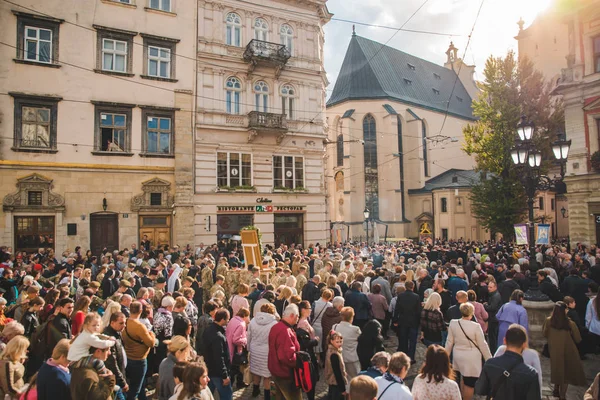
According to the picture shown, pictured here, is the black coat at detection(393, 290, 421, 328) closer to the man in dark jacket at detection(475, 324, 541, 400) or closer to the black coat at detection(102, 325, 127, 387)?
the man in dark jacket at detection(475, 324, 541, 400)

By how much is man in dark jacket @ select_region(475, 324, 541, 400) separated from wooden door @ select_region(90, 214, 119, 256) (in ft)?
69.8

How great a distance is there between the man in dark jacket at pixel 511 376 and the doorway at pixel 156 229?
20.8 metres

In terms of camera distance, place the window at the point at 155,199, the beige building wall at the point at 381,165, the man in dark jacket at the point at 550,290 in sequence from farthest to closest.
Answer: the beige building wall at the point at 381,165 → the window at the point at 155,199 → the man in dark jacket at the point at 550,290

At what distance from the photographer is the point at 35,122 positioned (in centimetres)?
2108

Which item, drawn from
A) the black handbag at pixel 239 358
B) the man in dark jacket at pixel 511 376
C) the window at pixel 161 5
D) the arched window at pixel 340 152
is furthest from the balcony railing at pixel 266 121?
the arched window at pixel 340 152

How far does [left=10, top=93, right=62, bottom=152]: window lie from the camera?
2067 centimetres

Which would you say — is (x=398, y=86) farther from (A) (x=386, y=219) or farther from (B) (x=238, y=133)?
(B) (x=238, y=133)

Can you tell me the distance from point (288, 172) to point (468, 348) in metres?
21.8

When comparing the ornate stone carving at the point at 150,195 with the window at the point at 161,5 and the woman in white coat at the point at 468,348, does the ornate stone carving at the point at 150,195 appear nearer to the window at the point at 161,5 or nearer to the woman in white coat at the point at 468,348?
the window at the point at 161,5

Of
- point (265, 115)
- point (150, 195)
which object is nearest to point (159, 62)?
point (265, 115)

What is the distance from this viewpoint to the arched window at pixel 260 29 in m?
26.9

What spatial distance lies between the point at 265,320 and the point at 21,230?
1895 cm

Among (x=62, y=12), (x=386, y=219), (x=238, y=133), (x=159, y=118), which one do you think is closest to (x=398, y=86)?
(x=386, y=219)

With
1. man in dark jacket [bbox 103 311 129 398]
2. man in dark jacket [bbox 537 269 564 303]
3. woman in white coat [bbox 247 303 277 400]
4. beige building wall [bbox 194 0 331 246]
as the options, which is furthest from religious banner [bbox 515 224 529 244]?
beige building wall [bbox 194 0 331 246]
